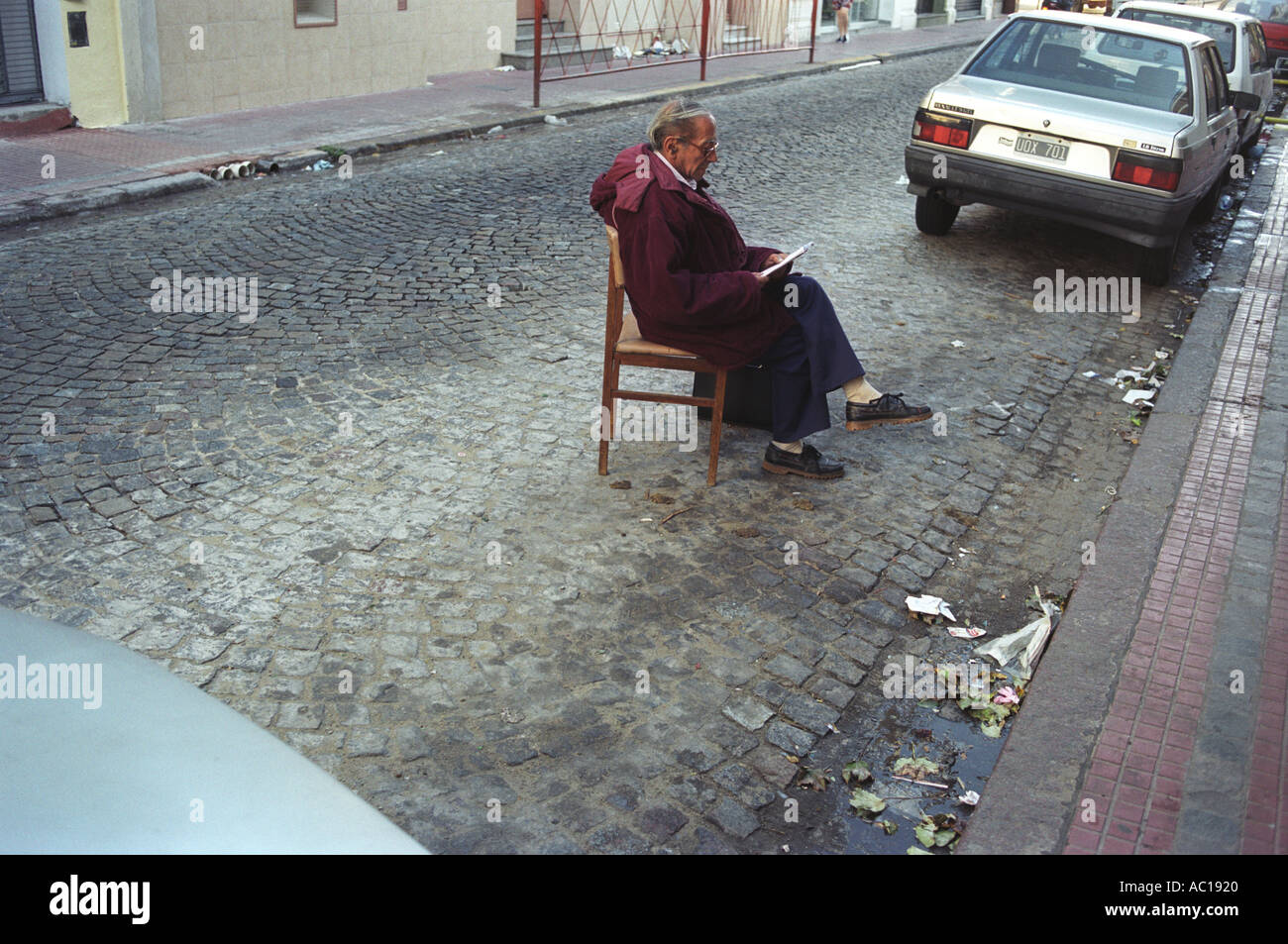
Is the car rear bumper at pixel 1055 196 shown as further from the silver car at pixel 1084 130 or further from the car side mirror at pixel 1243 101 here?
the car side mirror at pixel 1243 101

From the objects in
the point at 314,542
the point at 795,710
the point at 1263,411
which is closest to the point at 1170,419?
the point at 1263,411

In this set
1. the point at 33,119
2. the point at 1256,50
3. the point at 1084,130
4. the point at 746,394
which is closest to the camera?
the point at 746,394

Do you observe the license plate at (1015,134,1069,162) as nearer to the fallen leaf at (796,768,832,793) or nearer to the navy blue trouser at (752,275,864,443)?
the navy blue trouser at (752,275,864,443)

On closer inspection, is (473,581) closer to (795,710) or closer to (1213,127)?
(795,710)

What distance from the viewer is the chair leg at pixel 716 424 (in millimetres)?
5316

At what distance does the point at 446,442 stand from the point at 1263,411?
452 centimetres

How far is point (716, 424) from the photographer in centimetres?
534

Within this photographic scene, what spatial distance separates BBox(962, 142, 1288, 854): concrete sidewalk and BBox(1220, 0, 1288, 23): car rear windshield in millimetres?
21078

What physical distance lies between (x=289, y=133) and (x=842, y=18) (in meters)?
14.5

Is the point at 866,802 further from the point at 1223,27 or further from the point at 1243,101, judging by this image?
the point at 1223,27
